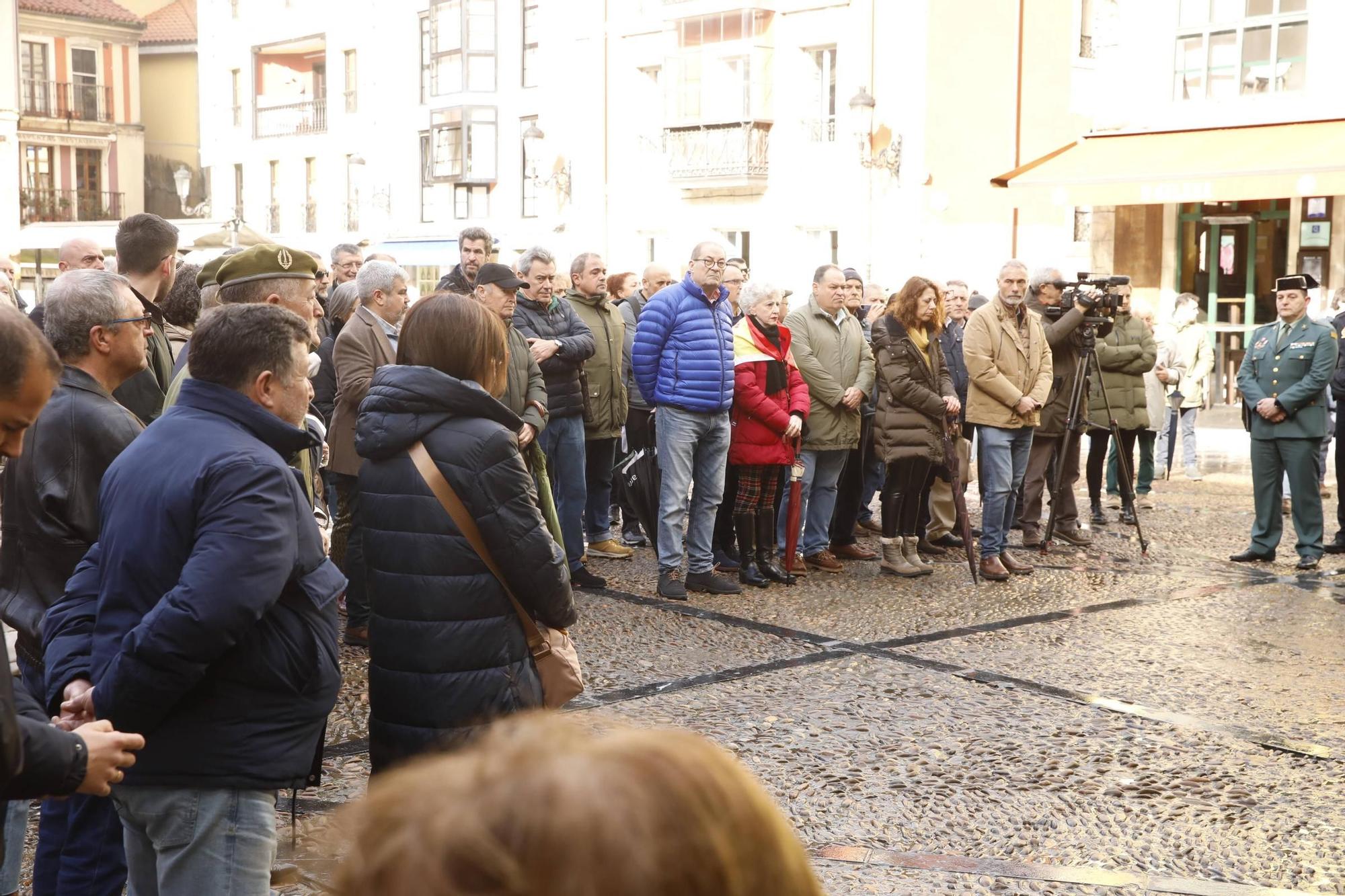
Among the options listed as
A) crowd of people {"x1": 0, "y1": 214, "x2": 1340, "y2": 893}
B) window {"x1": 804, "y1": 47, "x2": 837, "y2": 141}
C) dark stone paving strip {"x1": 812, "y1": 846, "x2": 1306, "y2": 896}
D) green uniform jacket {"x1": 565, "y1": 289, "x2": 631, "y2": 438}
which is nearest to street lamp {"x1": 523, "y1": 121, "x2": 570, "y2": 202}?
window {"x1": 804, "y1": 47, "x2": 837, "y2": 141}

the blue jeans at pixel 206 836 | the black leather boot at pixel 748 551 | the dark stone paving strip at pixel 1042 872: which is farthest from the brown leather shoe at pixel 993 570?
the blue jeans at pixel 206 836

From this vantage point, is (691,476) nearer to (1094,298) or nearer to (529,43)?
(1094,298)

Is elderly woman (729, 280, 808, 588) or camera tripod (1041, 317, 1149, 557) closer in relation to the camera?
elderly woman (729, 280, 808, 588)

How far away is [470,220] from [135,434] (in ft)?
108

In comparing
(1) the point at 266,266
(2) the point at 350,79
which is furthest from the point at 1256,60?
(2) the point at 350,79

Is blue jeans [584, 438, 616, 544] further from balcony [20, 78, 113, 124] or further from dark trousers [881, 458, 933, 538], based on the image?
balcony [20, 78, 113, 124]

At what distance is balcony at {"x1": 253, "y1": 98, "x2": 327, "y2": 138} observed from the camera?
4066 centimetres

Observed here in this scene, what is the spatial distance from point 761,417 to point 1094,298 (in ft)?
9.59

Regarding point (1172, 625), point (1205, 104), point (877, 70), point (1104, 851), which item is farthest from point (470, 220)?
point (1104, 851)

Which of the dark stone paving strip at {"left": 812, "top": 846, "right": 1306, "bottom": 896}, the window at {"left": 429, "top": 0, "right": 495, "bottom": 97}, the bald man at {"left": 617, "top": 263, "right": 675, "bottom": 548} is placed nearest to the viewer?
the dark stone paving strip at {"left": 812, "top": 846, "right": 1306, "bottom": 896}

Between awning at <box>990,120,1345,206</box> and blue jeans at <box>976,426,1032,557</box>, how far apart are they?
1159cm

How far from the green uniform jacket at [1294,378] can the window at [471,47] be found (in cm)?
2764

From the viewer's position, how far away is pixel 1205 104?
74.9 ft

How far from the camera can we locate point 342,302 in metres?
8.69
